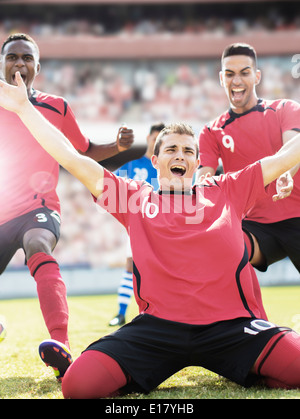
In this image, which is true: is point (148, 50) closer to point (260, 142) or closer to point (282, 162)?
point (260, 142)

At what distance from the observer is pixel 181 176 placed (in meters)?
2.78

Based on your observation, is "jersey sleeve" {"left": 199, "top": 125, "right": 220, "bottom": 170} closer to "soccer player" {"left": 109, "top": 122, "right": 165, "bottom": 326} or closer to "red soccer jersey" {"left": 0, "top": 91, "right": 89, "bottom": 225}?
"red soccer jersey" {"left": 0, "top": 91, "right": 89, "bottom": 225}

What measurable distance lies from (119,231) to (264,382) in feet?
39.1

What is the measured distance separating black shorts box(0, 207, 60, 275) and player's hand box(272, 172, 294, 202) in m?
1.31

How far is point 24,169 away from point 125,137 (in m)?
0.70

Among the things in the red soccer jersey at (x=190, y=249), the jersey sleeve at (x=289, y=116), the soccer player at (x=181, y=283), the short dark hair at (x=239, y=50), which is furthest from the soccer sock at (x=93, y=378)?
the short dark hair at (x=239, y=50)

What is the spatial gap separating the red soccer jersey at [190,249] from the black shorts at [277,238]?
37.3 inches

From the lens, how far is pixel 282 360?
245 centimetres

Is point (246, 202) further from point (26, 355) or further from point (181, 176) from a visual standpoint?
point (26, 355)

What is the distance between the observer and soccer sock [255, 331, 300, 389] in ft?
8.04

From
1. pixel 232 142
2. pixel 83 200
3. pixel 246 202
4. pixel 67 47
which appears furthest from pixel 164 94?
pixel 246 202

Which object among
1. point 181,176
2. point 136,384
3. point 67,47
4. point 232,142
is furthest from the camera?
point 67,47

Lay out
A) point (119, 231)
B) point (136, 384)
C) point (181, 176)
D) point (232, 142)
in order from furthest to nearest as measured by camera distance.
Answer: point (119, 231) → point (232, 142) → point (181, 176) → point (136, 384)

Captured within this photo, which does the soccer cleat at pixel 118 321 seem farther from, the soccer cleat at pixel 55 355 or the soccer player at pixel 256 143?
the soccer cleat at pixel 55 355
